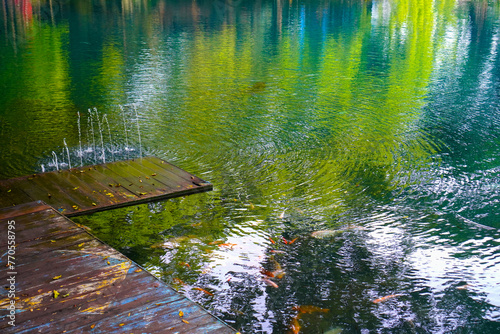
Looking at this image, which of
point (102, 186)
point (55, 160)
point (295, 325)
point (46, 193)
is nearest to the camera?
point (295, 325)

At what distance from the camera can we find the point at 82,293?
4848mm

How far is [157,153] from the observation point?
1052 centimetres

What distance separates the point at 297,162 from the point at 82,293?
5976mm

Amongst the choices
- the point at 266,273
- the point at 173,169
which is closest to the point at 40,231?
the point at 266,273

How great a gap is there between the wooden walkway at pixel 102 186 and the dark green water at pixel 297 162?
212 millimetres

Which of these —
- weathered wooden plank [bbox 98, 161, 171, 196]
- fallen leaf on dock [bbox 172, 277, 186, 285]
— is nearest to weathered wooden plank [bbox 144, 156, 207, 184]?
weathered wooden plank [bbox 98, 161, 171, 196]

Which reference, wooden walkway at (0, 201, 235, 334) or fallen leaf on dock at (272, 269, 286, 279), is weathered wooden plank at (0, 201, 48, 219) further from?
fallen leaf on dock at (272, 269, 286, 279)

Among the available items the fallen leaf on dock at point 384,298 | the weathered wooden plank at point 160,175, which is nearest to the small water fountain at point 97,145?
the weathered wooden plank at point 160,175

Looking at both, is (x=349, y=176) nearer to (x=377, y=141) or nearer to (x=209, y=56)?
(x=377, y=141)

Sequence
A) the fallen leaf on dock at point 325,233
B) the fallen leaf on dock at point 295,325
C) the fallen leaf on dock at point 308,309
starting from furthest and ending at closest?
1. the fallen leaf on dock at point 325,233
2. the fallen leaf on dock at point 308,309
3. the fallen leaf on dock at point 295,325

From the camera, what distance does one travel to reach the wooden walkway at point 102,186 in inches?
310

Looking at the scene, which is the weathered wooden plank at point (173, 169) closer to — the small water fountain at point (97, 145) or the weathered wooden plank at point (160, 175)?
the weathered wooden plank at point (160, 175)

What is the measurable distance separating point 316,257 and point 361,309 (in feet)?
3.85

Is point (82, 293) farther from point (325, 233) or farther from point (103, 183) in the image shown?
point (103, 183)
